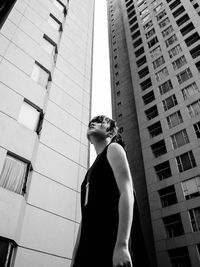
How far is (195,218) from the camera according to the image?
2017 cm

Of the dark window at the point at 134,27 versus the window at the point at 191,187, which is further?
the dark window at the point at 134,27

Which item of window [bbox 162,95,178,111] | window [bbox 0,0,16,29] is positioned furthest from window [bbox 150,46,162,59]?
window [bbox 0,0,16,29]

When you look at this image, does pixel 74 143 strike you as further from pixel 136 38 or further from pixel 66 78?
pixel 136 38

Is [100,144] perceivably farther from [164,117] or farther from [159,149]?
[164,117]

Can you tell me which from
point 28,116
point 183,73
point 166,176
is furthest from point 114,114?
point 28,116

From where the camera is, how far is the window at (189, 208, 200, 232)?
19703 mm

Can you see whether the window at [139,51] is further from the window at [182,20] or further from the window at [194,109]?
the window at [194,109]

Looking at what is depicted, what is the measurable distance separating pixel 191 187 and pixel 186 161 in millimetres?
2781

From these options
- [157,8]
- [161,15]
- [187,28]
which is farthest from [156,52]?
[157,8]

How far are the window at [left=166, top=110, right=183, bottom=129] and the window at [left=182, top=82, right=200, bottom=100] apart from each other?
224 centimetres

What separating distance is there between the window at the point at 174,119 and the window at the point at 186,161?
4.12m

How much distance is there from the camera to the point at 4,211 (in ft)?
24.0

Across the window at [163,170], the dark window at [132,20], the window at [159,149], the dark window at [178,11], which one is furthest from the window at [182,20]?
the window at [163,170]

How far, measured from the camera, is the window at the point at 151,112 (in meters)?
30.3
